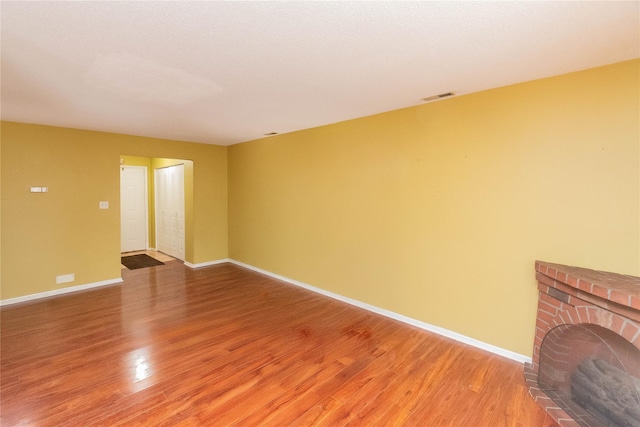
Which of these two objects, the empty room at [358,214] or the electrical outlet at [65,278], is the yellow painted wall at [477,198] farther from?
the electrical outlet at [65,278]

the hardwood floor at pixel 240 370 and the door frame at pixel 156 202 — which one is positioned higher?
the door frame at pixel 156 202

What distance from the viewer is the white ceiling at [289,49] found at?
4.80 ft

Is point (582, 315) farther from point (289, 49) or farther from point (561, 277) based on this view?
point (289, 49)

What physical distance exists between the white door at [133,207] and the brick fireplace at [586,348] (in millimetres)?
7659

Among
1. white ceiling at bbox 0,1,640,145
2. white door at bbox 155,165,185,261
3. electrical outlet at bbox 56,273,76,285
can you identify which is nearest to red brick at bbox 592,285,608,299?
white ceiling at bbox 0,1,640,145

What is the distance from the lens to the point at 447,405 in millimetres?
1995

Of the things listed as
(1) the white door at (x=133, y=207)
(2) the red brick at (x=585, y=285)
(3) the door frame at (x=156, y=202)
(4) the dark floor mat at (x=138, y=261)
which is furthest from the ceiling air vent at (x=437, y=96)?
(1) the white door at (x=133, y=207)

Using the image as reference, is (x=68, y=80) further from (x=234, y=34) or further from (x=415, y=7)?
(x=415, y=7)

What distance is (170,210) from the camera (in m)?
6.38

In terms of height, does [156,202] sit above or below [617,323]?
above

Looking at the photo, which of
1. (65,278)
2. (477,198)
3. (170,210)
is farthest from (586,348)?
(170,210)

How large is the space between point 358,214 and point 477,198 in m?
1.41

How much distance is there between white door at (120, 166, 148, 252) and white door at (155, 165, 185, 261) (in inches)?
13.9

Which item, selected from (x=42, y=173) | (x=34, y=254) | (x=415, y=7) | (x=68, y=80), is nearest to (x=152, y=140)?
(x=42, y=173)
